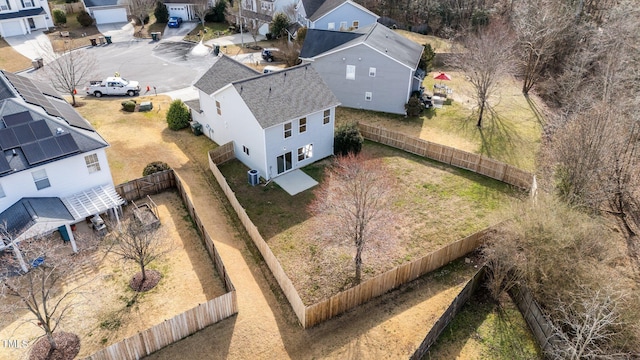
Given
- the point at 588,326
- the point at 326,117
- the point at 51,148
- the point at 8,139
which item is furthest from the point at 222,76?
the point at 588,326

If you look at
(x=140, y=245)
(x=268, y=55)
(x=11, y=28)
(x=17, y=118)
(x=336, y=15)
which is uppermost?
(x=336, y=15)

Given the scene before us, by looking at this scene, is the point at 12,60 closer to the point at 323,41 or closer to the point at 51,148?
the point at 51,148

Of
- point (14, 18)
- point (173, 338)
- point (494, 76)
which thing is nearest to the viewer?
point (173, 338)

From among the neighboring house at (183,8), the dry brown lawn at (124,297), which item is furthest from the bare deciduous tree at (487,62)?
the neighboring house at (183,8)

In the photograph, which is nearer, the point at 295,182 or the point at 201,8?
the point at 295,182

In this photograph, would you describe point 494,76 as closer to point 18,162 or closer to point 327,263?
point 327,263

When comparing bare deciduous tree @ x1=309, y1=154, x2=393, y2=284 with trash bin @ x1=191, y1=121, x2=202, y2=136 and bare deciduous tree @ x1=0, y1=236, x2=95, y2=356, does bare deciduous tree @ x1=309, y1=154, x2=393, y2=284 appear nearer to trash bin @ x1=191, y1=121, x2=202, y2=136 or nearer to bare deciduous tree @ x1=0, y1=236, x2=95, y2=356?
trash bin @ x1=191, y1=121, x2=202, y2=136

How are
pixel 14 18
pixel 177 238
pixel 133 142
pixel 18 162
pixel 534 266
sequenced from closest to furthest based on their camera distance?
pixel 534 266, pixel 18 162, pixel 177 238, pixel 133 142, pixel 14 18

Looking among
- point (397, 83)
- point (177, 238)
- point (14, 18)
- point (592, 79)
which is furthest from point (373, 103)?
point (14, 18)
